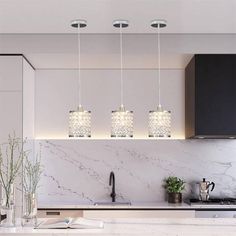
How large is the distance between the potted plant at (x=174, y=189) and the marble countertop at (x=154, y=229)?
205 centimetres

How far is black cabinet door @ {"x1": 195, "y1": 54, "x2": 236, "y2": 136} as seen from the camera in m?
5.24

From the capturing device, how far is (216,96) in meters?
5.26

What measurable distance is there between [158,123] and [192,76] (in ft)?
5.12

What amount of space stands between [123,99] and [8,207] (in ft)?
9.61

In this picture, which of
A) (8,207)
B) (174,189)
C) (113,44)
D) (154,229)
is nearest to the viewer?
(154,229)

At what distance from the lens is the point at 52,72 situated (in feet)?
19.9

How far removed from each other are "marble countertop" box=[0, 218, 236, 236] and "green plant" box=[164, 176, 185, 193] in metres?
2.09

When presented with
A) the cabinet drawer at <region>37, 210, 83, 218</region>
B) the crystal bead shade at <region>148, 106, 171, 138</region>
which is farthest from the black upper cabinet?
the cabinet drawer at <region>37, 210, 83, 218</region>
